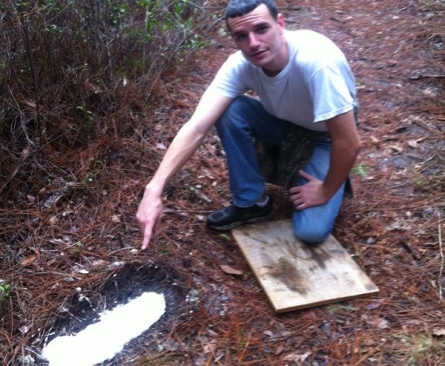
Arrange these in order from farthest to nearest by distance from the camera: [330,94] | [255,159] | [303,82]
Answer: [255,159]
[303,82]
[330,94]

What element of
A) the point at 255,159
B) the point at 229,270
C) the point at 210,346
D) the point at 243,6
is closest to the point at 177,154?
the point at 255,159

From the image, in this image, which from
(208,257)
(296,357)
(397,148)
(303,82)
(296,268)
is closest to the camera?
(296,357)

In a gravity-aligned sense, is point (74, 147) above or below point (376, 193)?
above

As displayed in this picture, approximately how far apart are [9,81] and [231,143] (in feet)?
4.73

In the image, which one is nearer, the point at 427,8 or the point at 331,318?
the point at 331,318

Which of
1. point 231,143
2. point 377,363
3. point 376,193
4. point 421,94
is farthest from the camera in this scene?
point 421,94

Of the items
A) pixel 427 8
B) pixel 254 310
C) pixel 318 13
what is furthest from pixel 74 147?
pixel 427 8

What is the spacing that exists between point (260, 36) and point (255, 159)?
741mm

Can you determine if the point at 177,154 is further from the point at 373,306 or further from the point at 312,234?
the point at 373,306

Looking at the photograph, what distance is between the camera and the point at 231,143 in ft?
9.50

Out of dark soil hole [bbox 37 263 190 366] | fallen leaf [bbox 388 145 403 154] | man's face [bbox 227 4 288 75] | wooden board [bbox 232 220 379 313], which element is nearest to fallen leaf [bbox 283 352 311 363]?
wooden board [bbox 232 220 379 313]

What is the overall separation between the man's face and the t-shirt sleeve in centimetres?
23

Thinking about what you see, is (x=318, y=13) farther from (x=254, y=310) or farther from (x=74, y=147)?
(x=254, y=310)

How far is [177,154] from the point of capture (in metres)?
2.71
